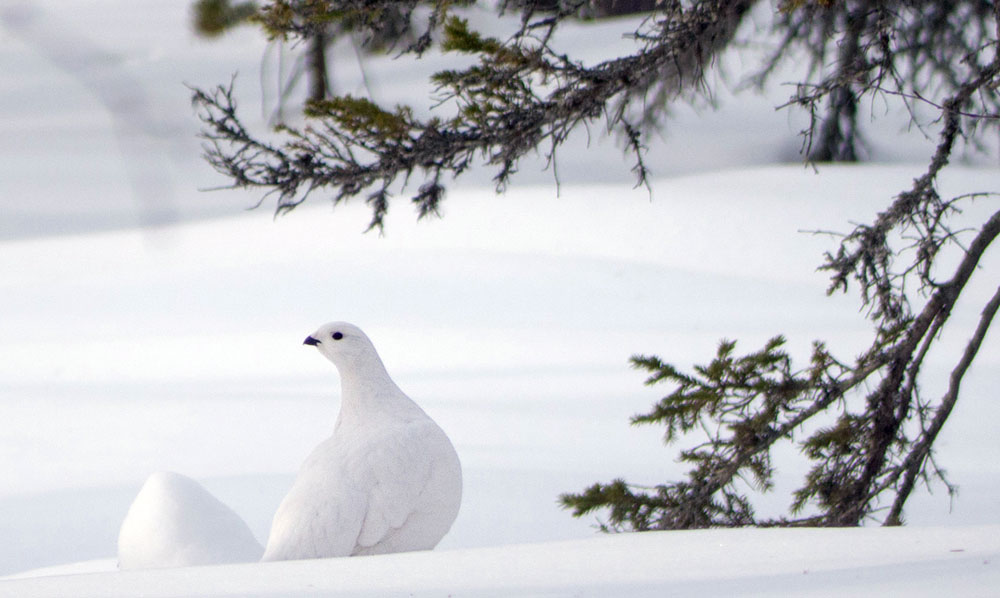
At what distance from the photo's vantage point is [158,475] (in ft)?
12.8

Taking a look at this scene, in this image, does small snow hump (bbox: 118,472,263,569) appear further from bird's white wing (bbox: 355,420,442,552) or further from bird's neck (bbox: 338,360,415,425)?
bird's white wing (bbox: 355,420,442,552)

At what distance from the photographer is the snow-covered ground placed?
101 inches

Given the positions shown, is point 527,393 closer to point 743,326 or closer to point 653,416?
point 743,326

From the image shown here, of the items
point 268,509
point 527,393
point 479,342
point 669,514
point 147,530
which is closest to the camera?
point 147,530

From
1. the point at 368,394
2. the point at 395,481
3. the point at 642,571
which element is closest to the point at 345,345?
the point at 368,394

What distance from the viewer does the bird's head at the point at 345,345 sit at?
151 inches

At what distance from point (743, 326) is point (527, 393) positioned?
224cm

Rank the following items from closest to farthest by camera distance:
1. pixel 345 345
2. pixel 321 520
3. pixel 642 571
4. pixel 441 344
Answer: pixel 642 571 < pixel 321 520 < pixel 345 345 < pixel 441 344

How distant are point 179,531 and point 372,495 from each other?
708mm

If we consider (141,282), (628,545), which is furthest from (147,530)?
(141,282)

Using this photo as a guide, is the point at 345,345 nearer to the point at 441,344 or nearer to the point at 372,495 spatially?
the point at 372,495

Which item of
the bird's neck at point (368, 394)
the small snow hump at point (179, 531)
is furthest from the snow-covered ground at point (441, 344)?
the small snow hump at point (179, 531)

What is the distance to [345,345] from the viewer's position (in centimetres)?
386

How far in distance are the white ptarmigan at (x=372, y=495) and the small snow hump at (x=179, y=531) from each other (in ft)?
1.28
